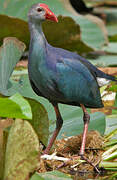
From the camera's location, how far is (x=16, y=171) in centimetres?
217

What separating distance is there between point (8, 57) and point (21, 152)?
104cm

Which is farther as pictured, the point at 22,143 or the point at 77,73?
the point at 77,73

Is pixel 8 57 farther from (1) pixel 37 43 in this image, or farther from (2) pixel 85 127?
(2) pixel 85 127

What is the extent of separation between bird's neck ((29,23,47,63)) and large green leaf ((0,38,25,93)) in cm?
27

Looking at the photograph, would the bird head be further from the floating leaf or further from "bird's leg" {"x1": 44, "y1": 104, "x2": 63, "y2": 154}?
the floating leaf

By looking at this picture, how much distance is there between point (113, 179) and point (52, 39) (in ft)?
8.96

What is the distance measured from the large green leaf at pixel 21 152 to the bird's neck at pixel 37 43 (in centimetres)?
71

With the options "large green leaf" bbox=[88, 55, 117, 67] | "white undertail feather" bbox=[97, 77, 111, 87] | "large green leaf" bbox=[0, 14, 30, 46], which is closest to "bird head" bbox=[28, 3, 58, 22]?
"white undertail feather" bbox=[97, 77, 111, 87]

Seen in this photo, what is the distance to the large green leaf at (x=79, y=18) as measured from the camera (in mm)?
5246

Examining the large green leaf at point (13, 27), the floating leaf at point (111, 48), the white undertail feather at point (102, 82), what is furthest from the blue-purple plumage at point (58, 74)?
the floating leaf at point (111, 48)

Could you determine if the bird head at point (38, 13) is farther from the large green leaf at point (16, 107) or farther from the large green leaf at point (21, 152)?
the large green leaf at point (21, 152)

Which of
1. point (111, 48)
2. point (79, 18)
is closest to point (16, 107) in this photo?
point (79, 18)

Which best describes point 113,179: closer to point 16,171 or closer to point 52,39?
point 16,171

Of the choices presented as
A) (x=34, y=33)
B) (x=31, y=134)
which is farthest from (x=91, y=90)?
(x=31, y=134)
